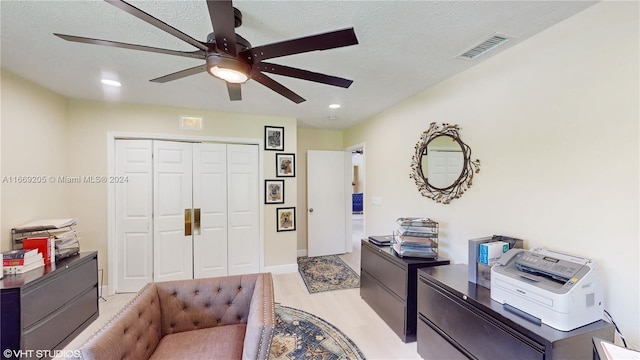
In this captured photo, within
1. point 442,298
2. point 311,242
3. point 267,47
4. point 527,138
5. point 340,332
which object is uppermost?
point 267,47

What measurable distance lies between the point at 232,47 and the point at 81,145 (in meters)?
3.13

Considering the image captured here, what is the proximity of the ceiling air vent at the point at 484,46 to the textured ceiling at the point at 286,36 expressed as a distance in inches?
2.2

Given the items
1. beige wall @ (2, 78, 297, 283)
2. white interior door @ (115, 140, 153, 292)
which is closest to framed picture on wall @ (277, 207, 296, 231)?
beige wall @ (2, 78, 297, 283)

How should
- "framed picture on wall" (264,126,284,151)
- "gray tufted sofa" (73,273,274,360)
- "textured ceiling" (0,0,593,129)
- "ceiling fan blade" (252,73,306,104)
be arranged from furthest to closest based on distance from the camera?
"framed picture on wall" (264,126,284,151), "ceiling fan blade" (252,73,306,104), "textured ceiling" (0,0,593,129), "gray tufted sofa" (73,273,274,360)

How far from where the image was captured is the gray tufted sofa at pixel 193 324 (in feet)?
4.36

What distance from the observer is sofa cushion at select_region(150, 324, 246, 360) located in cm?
149

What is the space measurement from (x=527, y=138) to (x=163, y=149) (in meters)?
3.99

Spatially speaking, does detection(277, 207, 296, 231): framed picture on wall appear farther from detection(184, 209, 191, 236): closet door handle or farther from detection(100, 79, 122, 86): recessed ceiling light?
detection(100, 79, 122, 86): recessed ceiling light

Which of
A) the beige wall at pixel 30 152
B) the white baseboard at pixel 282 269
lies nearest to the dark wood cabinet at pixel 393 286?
the white baseboard at pixel 282 269

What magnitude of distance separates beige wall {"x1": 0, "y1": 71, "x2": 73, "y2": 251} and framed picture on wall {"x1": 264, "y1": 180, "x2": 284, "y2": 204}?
2.41m

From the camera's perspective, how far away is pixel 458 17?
60.9 inches

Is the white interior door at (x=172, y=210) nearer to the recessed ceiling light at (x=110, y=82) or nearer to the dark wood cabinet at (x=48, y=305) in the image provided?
the dark wood cabinet at (x=48, y=305)

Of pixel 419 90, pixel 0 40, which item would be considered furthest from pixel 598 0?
pixel 0 40

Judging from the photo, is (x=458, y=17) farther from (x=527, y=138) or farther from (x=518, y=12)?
(x=527, y=138)
